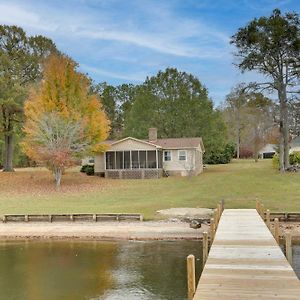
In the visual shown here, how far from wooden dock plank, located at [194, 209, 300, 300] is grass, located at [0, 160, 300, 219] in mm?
10885

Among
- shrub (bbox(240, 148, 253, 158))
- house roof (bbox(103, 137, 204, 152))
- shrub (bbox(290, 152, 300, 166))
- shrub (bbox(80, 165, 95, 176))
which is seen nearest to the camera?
house roof (bbox(103, 137, 204, 152))

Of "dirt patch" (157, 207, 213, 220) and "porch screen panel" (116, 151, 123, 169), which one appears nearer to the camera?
"dirt patch" (157, 207, 213, 220)

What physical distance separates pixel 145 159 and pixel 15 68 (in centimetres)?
1566

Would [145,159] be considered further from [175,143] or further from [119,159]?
[175,143]

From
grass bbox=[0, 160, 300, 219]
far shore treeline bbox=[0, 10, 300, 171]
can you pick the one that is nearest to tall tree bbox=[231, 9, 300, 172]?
far shore treeline bbox=[0, 10, 300, 171]

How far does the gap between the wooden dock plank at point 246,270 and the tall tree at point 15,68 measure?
32.0 metres

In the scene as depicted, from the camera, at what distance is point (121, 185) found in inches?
1575

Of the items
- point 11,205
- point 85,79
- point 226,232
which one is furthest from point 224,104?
point 226,232

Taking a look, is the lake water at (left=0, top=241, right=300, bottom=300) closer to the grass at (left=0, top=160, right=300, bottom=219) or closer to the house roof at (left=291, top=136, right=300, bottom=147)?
the grass at (left=0, top=160, right=300, bottom=219)

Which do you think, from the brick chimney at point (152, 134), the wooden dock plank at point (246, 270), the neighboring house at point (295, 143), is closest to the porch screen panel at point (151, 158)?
the brick chimney at point (152, 134)

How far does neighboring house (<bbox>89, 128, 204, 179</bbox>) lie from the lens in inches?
1809

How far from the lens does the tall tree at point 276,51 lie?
43.2m

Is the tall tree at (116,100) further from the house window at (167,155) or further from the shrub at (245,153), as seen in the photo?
the house window at (167,155)

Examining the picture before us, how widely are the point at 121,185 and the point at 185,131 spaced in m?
17.1
